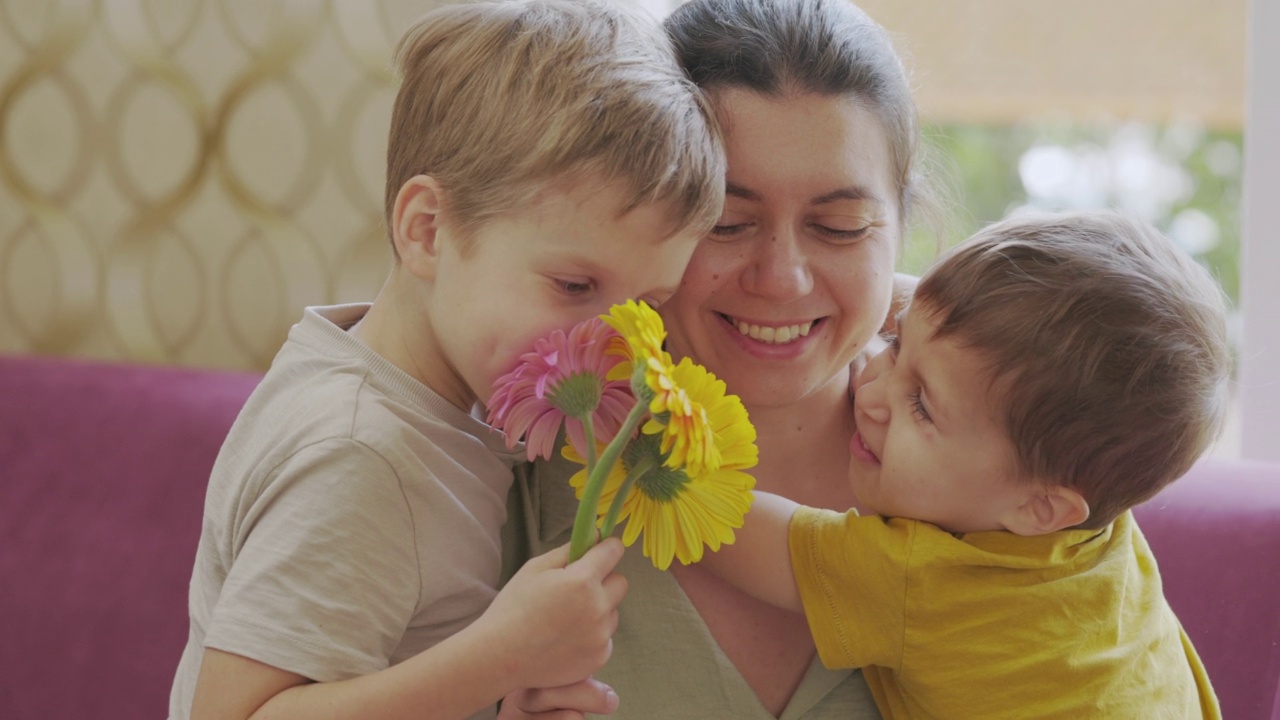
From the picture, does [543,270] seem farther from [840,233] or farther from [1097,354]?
[1097,354]

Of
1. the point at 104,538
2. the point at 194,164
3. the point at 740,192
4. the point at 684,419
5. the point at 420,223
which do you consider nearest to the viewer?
the point at 684,419

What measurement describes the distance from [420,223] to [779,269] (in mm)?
370

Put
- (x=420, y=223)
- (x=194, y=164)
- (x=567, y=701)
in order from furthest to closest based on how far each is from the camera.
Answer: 1. (x=194, y=164)
2. (x=420, y=223)
3. (x=567, y=701)

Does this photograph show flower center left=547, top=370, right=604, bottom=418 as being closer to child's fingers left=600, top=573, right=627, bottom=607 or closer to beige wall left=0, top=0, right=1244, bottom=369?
child's fingers left=600, top=573, right=627, bottom=607

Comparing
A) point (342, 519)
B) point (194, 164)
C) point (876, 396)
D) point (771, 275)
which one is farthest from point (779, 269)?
point (194, 164)

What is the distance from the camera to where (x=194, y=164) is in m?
2.29

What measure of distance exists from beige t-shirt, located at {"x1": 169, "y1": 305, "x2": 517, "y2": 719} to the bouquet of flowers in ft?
0.47

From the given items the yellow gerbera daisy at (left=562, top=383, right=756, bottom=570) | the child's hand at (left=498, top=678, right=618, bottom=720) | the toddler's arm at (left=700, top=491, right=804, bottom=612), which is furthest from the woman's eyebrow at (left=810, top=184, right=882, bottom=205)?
the child's hand at (left=498, top=678, right=618, bottom=720)

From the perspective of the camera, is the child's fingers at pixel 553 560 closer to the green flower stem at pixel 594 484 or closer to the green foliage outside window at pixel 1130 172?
the green flower stem at pixel 594 484

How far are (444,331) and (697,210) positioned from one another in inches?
10.1

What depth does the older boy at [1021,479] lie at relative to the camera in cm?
110

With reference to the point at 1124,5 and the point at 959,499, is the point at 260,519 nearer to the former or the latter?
the point at 959,499

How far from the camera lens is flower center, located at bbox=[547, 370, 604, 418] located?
2.97 feet

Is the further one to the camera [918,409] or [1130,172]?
[1130,172]
